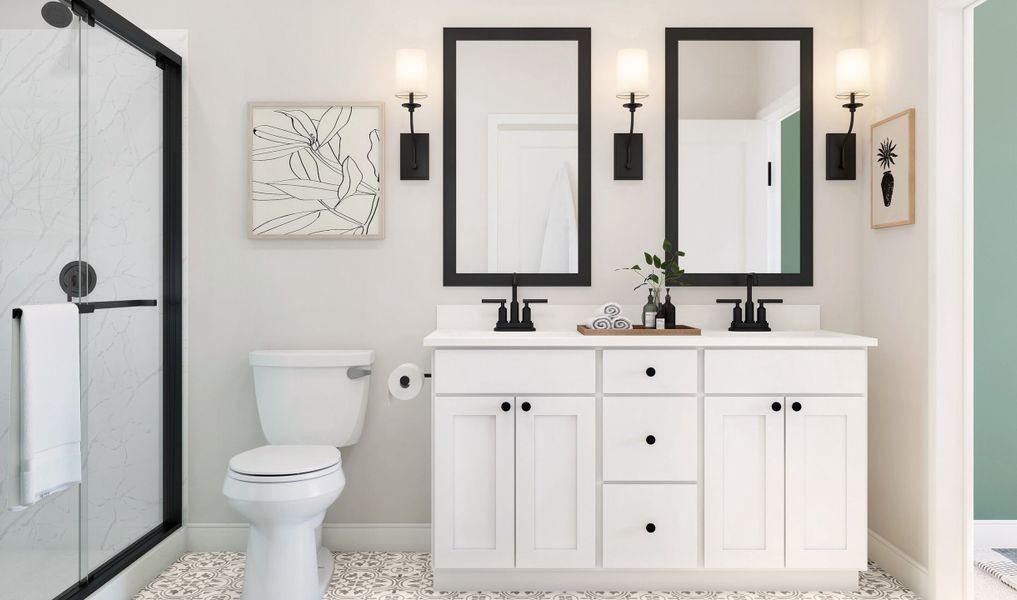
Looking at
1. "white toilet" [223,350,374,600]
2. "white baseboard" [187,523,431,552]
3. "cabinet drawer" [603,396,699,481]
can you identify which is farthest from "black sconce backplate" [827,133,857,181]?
"white baseboard" [187,523,431,552]

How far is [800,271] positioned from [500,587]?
65.2 inches

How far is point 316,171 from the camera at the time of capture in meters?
2.64

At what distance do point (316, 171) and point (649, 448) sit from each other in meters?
1.63

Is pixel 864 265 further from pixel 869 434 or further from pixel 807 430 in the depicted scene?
pixel 807 430

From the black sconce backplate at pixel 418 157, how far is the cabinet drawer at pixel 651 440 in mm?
1154

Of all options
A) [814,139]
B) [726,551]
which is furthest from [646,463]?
[814,139]

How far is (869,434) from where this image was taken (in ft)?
8.46

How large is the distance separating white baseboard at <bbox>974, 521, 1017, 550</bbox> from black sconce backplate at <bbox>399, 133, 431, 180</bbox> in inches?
101

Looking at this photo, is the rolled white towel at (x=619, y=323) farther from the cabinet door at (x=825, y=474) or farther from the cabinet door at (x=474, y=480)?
the cabinet door at (x=825, y=474)

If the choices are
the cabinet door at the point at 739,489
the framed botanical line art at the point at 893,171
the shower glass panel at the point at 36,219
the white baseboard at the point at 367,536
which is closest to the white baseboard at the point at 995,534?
the cabinet door at the point at 739,489

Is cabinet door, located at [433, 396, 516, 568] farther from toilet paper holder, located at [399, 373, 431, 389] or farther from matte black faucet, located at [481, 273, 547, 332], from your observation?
matte black faucet, located at [481, 273, 547, 332]

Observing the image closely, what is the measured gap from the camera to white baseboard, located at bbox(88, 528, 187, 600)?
2.11 meters

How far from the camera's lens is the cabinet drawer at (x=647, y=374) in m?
2.22

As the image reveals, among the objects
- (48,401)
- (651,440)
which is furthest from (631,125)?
(48,401)
